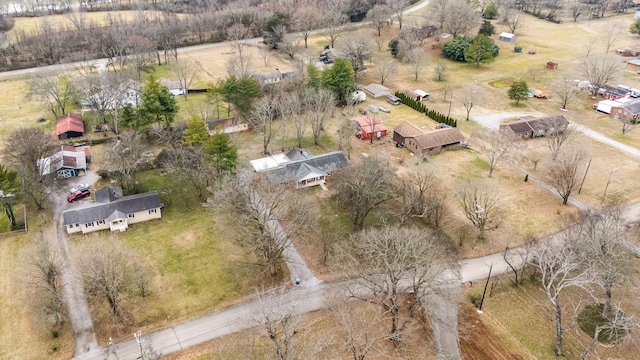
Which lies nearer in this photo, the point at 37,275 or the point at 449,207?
the point at 37,275

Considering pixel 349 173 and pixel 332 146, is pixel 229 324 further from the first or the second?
pixel 332 146

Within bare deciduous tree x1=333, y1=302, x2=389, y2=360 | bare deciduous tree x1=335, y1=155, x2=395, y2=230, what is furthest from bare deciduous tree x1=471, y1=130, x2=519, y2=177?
bare deciduous tree x1=333, y1=302, x2=389, y2=360

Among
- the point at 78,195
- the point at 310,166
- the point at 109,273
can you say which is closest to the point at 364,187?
the point at 310,166

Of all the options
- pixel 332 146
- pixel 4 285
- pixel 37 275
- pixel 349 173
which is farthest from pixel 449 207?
pixel 4 285

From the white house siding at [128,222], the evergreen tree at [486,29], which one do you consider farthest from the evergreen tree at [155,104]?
the evergreen tree at [486,29]

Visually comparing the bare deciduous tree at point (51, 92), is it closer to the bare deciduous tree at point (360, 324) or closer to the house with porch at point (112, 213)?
the house with porch at point (112, 213)

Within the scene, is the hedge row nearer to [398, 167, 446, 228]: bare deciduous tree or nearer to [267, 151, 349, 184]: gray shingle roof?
[267, 151, 349, 184]: gray shingle roof
